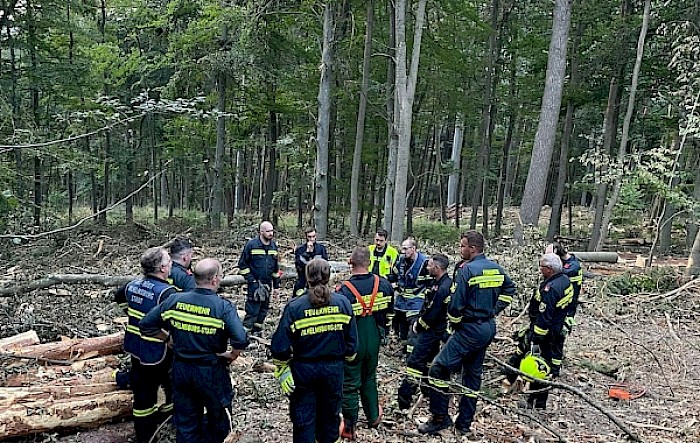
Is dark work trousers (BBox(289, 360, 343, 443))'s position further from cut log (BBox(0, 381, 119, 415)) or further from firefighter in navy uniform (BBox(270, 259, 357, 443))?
cut log (BBox(0, 381, 119, 415))

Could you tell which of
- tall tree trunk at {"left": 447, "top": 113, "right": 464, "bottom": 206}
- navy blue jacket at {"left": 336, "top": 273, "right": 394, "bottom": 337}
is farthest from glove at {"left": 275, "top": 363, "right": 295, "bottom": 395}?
tall tree trunk at {"left": 447, "top": 113, "right": 464, "bottom": 206}

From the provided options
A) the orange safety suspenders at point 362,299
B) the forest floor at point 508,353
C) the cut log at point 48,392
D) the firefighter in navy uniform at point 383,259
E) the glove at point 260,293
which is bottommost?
the forest floor at point 508,353

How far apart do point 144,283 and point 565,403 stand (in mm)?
6075

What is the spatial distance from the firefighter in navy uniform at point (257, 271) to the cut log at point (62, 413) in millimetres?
3860

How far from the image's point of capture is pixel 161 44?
2056 centimetres

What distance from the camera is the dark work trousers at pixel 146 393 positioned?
5.14 m

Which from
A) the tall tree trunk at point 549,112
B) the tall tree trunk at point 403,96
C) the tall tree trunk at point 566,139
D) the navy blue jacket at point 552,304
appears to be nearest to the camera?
the navy blue jacket at point 552,304

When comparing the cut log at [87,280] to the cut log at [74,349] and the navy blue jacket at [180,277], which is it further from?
the navy blue jacket at [180,277]

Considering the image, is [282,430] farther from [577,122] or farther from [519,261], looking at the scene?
[577,122]

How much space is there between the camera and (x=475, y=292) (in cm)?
582

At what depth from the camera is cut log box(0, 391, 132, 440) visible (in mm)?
4980

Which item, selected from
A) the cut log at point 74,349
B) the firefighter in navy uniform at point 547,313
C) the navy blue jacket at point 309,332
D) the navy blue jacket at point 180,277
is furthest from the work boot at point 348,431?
the cut log at point 74,349

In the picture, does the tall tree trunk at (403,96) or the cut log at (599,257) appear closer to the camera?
the tall tree trunk at (403,96)

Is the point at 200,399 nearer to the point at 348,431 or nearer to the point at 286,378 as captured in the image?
the point at 286,378
